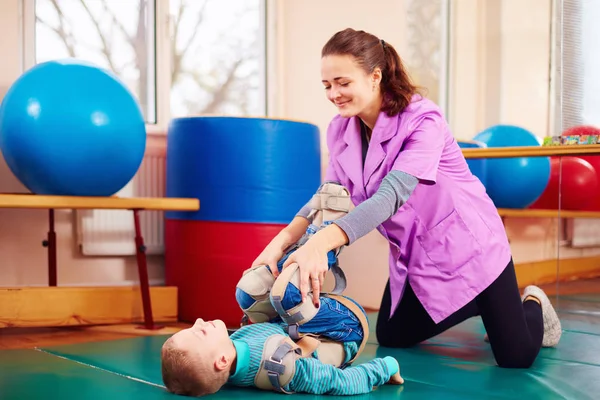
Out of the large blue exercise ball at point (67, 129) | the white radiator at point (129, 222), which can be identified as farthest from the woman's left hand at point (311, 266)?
the white radiator at point (129, 222)

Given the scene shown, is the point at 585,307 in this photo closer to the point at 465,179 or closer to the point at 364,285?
the point at 364,285

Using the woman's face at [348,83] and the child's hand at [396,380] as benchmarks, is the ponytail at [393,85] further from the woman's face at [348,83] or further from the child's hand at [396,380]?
the child's hand at [396,380]

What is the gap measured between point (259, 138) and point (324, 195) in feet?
4.07

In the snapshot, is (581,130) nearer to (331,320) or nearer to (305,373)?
(331,320)

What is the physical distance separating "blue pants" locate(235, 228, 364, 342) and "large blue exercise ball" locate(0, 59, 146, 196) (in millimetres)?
1056

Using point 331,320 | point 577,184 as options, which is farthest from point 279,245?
point 577,184

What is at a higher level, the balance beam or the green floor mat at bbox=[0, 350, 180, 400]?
the balance beam

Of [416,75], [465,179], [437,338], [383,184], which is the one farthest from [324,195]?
[416,75]

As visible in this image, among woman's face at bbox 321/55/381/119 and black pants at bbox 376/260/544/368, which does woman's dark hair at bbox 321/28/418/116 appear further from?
black pants at bbox 376/260/544/368

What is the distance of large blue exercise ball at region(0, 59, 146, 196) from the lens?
2.57 metres

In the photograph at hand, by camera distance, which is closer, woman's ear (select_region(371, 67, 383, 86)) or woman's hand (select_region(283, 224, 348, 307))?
woman's hand (select_region(283, 224, 348, 307))

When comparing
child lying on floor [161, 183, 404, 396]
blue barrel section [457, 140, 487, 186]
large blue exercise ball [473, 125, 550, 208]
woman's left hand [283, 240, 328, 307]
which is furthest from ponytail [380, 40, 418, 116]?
large blue exercise ball [473, 125, 550, 208]

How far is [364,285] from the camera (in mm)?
3773

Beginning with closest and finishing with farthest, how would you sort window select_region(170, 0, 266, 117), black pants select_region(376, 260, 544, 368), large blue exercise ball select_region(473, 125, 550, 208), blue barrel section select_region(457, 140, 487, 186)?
black pants select_region(376, 260, 544, 368)
window select_region(170, 0, 266, 117)
blue barrel section select_region(457, 140, 487, 186)
large blue exercise ball select_region(473, 125, 550, 208)
